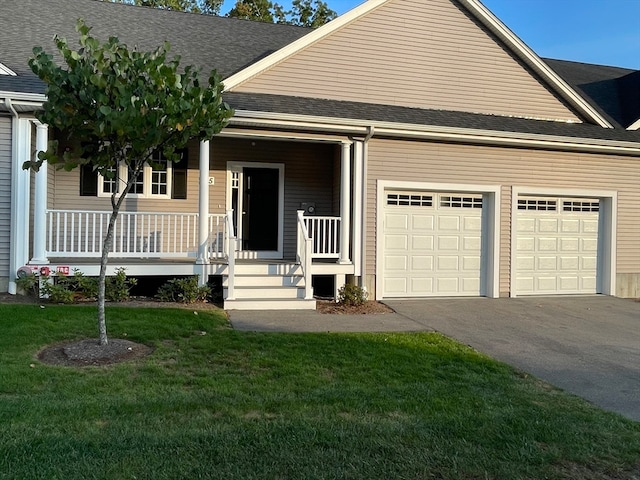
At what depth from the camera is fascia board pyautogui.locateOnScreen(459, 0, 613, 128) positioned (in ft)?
38.4

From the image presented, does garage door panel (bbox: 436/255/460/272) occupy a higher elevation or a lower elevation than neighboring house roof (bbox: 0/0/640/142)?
lower

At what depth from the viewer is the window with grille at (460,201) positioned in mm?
10891

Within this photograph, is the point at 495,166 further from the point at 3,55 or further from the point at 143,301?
the point at 3,55

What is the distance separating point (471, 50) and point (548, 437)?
32.3ft

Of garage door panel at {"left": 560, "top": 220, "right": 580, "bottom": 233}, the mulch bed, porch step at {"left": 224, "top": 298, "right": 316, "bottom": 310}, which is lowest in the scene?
the mulch bed

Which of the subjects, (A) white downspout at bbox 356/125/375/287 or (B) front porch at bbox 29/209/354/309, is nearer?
(B) front porch at bbox 29/209/354/309

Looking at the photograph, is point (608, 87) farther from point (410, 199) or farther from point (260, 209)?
point (260, 209)

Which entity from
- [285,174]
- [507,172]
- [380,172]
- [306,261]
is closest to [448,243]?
[507,172]

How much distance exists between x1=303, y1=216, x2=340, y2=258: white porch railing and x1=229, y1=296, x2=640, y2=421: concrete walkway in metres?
1.46

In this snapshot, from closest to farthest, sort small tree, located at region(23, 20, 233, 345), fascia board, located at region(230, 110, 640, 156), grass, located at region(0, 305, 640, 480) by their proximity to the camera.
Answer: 1. grass, located at region(0, 305, 640, 480)
2. small tree, located at region(23, 20, 233, 345)
3. fascia board, located at region(230, 110, 640, 156)

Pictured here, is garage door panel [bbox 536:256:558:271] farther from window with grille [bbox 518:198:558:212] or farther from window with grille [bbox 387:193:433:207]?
window with grille [bbox 387:193:433:207]

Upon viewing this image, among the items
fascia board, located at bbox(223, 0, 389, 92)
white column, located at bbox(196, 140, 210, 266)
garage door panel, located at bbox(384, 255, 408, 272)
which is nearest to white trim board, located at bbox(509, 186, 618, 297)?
garage door panel, located at bbox(384, 255, 408, 272)

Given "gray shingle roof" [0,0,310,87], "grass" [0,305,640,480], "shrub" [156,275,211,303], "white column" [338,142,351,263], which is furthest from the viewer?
"gray shingle roof" [0,0,310,87]

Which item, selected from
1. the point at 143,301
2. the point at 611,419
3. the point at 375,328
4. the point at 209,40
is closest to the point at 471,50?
the point at 209,40
